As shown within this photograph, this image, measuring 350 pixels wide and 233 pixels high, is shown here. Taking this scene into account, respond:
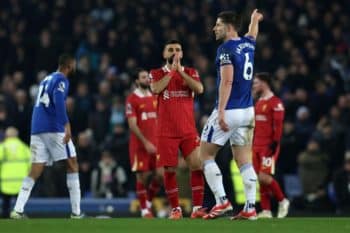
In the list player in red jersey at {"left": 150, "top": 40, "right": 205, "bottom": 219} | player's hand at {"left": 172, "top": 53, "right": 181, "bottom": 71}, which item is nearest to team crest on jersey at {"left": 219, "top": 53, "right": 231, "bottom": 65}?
player's hand at {"left": 172, "top": 53, "right": 181, "bottom": 71}

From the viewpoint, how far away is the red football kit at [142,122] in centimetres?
1933

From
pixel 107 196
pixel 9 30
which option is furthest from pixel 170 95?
pixel 9 30

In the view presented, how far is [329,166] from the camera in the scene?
23.5 meters

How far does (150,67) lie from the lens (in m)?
27.5

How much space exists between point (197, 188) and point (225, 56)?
7.13ft

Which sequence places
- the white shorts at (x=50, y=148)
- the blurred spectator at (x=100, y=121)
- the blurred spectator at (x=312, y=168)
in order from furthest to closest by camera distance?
1. the blurred spectator at (x=100, y=121)
2. the blurred spectator at (x=312, y=168)
3. the white shorts at (x=50, y=148)

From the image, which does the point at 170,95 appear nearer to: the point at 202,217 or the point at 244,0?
the point at 202,217

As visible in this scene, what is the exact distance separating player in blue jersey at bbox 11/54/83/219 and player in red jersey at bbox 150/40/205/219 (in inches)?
56.1

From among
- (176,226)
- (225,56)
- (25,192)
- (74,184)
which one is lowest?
(176,226)

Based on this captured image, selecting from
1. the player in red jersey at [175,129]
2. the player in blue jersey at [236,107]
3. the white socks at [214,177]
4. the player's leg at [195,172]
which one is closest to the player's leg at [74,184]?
the player in red jersey at [175,129]

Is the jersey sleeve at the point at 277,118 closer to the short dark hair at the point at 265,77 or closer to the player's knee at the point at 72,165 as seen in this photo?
the short dark hair at the point at 265,77

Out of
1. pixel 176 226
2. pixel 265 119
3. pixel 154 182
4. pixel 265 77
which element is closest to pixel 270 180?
pixel 265 119

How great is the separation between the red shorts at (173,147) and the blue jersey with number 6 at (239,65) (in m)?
1.52

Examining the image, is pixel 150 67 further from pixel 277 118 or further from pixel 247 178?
pixel 247 178
